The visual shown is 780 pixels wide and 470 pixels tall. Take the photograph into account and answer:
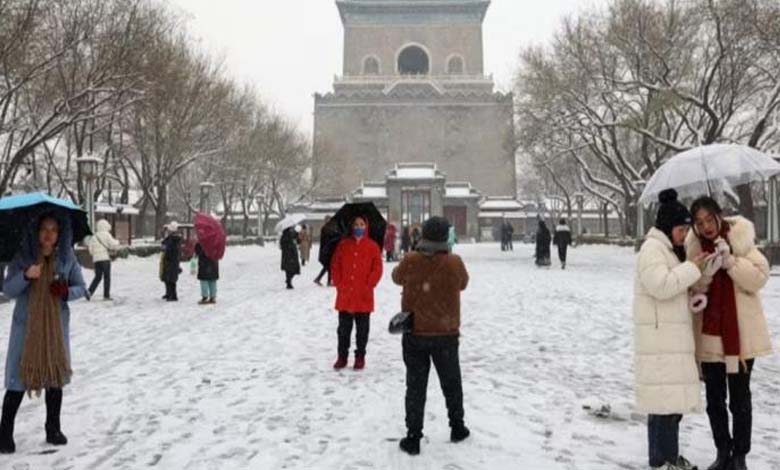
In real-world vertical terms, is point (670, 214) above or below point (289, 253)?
above

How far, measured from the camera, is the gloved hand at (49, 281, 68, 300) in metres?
4.79

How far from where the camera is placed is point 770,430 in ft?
17.3

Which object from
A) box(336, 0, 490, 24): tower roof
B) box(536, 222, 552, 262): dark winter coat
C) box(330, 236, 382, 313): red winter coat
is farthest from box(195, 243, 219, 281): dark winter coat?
box(336, 0, 490, 24): tower roof

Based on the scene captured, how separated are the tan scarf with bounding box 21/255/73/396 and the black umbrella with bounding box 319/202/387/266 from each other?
2.95 metres

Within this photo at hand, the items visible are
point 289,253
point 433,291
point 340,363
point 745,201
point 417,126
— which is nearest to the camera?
point 433,291

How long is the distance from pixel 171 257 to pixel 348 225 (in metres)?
7.69

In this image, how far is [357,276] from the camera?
732 centimetres

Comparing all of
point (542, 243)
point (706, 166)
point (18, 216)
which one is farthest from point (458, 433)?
point (542, 243)

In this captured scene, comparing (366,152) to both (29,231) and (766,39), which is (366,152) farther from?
(29,231)

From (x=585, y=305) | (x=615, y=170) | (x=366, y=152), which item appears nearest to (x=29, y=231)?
(x=585, y=305)

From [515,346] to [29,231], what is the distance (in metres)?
5.68

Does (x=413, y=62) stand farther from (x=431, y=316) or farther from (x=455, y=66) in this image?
(x=431, y=316)

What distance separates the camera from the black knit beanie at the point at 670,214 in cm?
422

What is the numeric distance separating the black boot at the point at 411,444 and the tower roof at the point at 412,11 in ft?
221
